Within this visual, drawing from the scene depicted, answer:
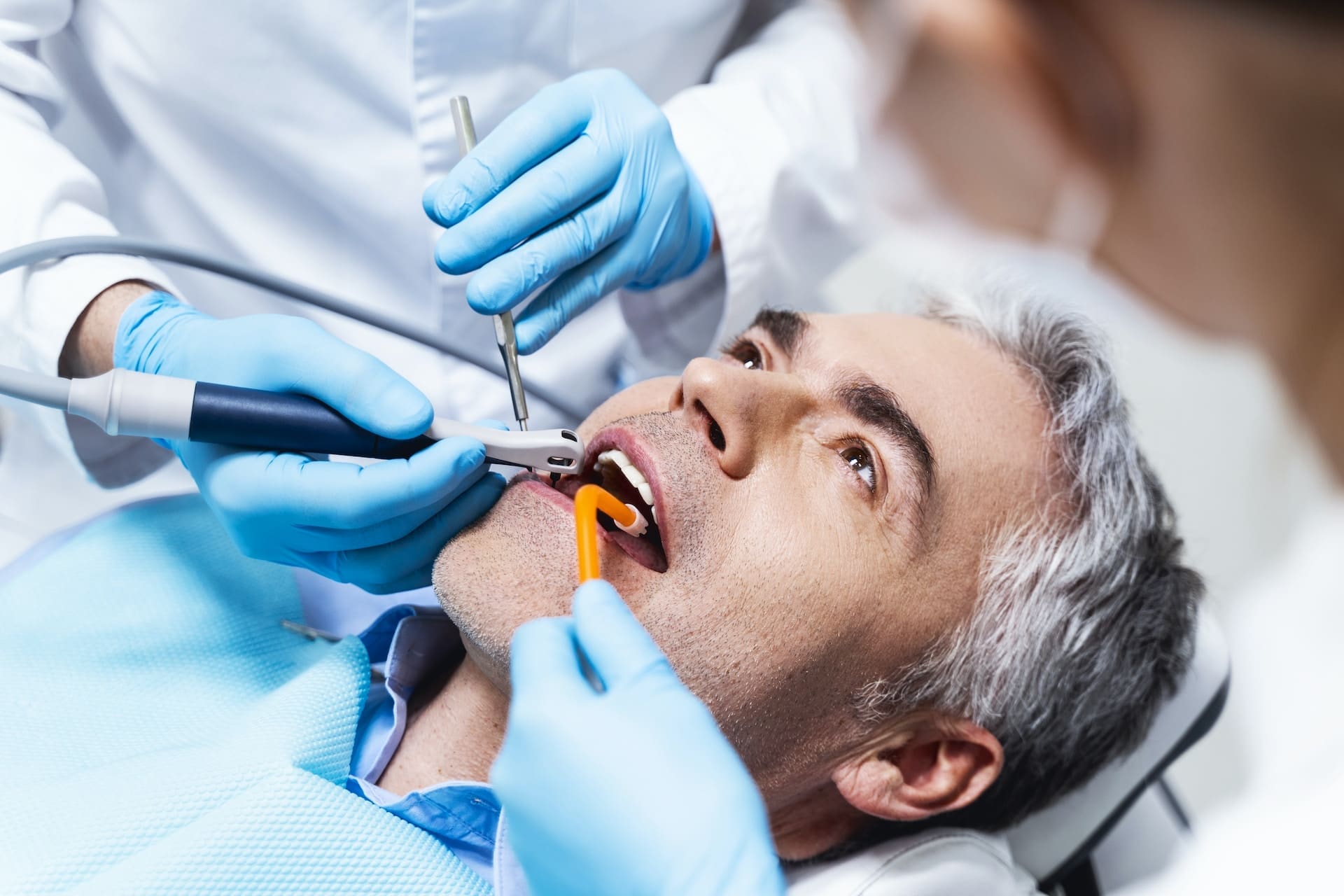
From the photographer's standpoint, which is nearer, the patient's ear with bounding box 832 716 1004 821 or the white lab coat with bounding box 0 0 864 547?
the patient's ear with bounding box 832 716 1004 821

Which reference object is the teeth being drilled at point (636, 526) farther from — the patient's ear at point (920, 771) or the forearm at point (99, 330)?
the forearm at point (99, 330)

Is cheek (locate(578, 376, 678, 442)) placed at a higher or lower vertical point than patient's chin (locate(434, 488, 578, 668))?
higher

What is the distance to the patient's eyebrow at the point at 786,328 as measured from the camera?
120 centimetres

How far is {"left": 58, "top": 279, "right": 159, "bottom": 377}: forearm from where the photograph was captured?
1198 mm

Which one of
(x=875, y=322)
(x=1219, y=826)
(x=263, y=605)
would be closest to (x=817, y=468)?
(x=875, y=322)

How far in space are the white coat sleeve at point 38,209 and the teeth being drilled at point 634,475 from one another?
25.4 inches

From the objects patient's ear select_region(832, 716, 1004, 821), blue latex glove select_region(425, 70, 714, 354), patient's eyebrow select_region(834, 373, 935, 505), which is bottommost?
patient's ear select_region(832, 716, 1004, 821)

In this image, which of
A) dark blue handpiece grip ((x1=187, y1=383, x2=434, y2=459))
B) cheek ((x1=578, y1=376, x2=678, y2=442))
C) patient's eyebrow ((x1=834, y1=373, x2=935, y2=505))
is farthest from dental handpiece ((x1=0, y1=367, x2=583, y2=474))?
patient's eyebrow ((x1=834, y1=373, x2=935, y2=505))

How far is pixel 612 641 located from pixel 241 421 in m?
0.42

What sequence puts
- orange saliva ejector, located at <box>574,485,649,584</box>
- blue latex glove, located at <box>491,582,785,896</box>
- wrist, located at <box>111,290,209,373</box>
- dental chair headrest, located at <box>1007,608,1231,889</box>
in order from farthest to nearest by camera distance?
dental chair headrest, located at <box>1007,608,1231,889</box> < wrist, located at <box>111,290,209,373</box> < orange saliva ejector, located at <box>574,485,649,584</box> < blue latex glove, located at <box>491,582,785,896</box>

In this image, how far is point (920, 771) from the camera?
45.8 inches

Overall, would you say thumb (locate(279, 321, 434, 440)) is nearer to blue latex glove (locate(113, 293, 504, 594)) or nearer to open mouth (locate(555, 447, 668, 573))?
blue latex glove (locate(113, 293, 504, 594))

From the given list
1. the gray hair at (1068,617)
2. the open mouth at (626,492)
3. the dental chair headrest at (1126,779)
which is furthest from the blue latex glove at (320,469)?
the dental chair headrest at (1126,779)

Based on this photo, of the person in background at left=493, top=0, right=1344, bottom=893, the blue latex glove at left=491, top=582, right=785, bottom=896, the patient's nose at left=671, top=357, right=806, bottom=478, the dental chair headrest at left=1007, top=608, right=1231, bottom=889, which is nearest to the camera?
the person in background at left=493, top=0, right=1344, bottom=893
